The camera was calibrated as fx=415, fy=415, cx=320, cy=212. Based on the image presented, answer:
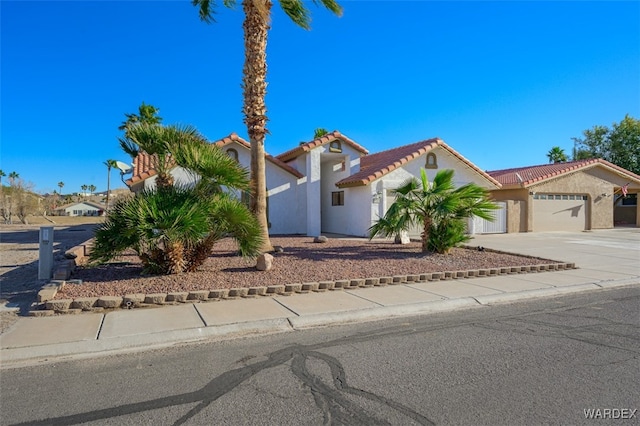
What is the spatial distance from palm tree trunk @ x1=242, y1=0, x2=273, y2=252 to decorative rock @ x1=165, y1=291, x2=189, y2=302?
507 cm

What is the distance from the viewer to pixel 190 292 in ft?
24.8

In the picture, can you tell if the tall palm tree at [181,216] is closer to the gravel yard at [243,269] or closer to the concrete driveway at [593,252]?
the gravel yard at [243,269]

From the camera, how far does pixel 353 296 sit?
811cm

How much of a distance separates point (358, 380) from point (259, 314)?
2.75 meters

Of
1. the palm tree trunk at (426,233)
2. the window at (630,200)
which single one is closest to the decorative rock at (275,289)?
the palm tree trunk at (426,233)

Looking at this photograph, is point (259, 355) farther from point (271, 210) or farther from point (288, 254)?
point (271, 210)

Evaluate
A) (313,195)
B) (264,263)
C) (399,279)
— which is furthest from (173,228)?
(313,195)

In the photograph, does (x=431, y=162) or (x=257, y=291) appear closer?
(x=257, y=291)

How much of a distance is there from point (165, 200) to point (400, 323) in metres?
5.39

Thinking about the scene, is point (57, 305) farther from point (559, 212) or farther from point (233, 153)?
point (559, 212)

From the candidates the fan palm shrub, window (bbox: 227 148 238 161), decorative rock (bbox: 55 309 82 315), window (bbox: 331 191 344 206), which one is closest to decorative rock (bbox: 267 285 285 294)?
decorative rock (bbox: 55 309 82 315)

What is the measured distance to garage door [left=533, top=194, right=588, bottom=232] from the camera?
2539 cm

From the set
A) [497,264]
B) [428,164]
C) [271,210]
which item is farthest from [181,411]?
[428,164]

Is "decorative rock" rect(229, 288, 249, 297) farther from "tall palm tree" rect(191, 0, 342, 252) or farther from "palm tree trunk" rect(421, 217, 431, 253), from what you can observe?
"palm tree trunk" rect(421, 217, 431, 253)
